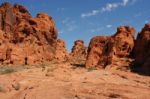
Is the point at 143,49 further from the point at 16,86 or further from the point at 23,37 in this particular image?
the point at 23,37

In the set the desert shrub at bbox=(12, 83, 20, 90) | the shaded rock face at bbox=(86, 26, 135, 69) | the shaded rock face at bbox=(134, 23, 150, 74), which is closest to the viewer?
the desert shrub at bbox=(12, 83, 20, 90)

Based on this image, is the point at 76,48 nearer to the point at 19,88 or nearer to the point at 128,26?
the point at 128,26

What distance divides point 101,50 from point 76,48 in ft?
161

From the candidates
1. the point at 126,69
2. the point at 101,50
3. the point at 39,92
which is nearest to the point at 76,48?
the point at 101,50

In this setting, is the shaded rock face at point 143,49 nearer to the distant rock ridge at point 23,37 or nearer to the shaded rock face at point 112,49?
the shaded rock face at point 112,49

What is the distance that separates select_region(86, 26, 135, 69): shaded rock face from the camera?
2756 cm

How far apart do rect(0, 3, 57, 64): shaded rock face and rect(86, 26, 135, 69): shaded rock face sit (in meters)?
11.6

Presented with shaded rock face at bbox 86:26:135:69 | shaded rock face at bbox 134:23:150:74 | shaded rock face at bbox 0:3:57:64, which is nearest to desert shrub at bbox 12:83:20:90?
shaded rock face at bbox 86:26:135:69

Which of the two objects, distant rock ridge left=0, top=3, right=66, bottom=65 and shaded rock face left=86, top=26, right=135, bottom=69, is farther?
distant rock ridge left=0, top=3, right=66, bottom=65

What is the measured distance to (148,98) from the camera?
11.5 metres

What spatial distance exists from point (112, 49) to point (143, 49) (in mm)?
2925

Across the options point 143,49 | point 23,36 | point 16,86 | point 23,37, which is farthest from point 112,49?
point 23,36

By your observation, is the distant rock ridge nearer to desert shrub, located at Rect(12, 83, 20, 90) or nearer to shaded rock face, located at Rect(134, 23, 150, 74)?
shaded rock face, located at Rect(134, 23, 150, 74)

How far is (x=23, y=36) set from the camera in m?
41.3
